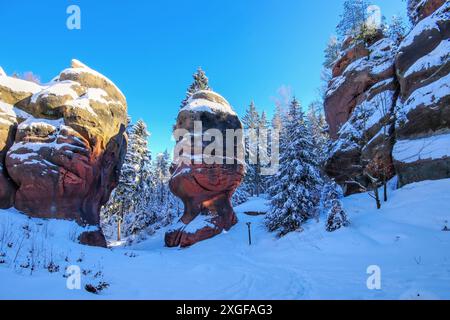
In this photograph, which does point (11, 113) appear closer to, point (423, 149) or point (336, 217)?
point (336, 217)

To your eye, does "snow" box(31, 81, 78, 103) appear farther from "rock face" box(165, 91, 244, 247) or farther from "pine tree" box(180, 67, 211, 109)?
"pine tree" box(180, 67, 211, 109)

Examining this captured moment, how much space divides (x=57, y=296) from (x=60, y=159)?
1434 centimetres

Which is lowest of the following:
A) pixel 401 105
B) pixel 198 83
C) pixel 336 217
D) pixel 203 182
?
pixel 336 217

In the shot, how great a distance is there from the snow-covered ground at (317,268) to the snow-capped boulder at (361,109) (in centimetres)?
425

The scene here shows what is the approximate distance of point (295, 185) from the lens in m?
15.5

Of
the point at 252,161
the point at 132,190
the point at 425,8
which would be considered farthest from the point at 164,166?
the point at 425,8

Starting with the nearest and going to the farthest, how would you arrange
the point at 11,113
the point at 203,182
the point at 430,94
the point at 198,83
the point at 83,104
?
1. the point at 430,94
2. the point at 11,113
3. the point at 83,104
4. the point at 203,182
5. the point at 198,83

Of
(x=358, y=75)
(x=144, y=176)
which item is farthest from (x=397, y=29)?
(x=144, y=176)

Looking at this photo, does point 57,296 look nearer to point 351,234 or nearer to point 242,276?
point 242,276

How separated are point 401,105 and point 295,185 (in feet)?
26.4

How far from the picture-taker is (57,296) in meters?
3.97
